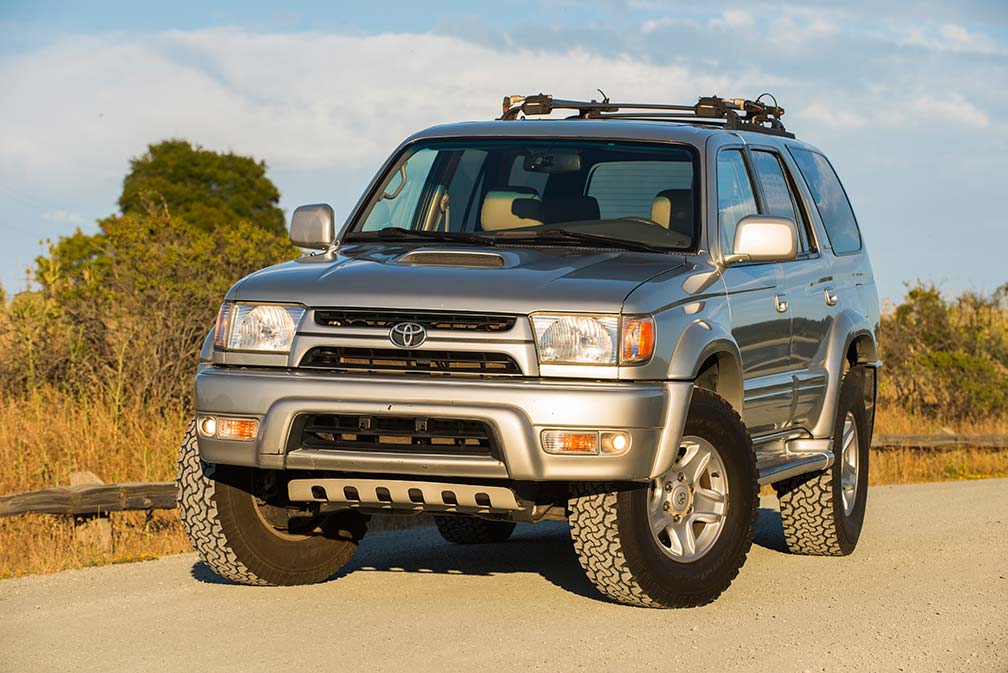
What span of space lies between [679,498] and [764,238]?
51.8 inches

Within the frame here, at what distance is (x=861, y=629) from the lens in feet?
22.5

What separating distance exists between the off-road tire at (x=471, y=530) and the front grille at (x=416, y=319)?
9.54 ft

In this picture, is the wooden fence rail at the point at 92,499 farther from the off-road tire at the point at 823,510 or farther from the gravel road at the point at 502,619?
the off-road tire at the point at 823,510

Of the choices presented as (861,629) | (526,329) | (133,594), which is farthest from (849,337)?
(133,594)

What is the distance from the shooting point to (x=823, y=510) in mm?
9070

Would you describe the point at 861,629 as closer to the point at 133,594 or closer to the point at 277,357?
the point at 277,357

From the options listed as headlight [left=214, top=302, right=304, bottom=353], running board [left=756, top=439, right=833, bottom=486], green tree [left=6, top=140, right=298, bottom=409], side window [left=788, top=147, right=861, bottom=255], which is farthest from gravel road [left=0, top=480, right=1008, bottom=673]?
green tree [left=6, top=140, right=298, bottom=409]

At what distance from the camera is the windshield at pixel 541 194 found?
7.77 m

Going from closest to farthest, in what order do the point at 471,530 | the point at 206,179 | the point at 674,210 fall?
1. the point at 674,210
2. the point at 471,530
3. the point at 206,179

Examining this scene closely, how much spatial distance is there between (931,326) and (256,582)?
15.5 m

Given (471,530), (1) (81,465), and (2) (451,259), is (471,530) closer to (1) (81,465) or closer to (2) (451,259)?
(2) (451,259)

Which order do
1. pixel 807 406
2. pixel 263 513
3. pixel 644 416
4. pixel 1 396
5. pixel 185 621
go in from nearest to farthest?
pixel 644 416
pixel 185 621
pixel 263 513
pixel 807 406
pixel 1 396

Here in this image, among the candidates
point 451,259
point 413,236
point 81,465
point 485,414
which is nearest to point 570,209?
point 413,236

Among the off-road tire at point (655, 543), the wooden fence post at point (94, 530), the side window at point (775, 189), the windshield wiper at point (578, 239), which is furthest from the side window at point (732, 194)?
the wooden fence post at point (94, 530)
